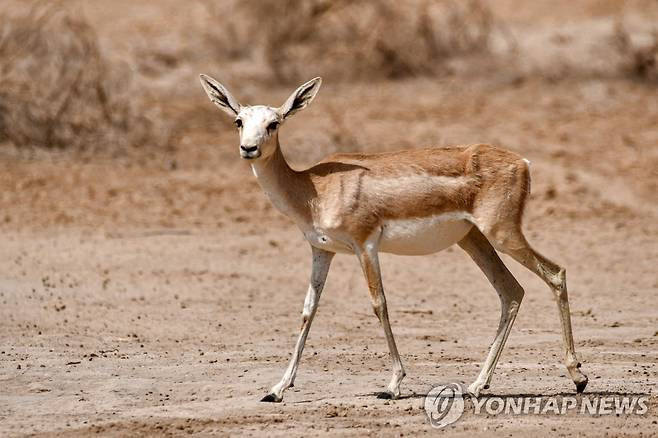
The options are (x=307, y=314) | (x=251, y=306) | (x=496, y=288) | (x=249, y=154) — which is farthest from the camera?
(x=251, y=306)

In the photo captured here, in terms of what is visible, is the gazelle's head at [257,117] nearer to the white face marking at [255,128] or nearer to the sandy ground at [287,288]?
the white face marking at [255,128]

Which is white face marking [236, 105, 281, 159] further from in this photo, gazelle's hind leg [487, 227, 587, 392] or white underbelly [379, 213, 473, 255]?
A: gazelle's hind leg [487, 227, 587, 392]

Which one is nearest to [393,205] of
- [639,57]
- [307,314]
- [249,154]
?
[307,314]

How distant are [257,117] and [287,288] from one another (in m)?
4.23

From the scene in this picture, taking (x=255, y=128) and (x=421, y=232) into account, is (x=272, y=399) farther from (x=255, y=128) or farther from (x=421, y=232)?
(x=255, y=128)

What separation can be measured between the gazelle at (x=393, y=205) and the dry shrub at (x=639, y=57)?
13.4 metres

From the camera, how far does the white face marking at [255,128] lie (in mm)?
8586

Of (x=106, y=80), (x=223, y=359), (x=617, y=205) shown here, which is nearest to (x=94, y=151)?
(x=106, y=80)

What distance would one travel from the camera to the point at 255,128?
8.66 m

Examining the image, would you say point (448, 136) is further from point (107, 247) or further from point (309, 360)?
point (309, 360)

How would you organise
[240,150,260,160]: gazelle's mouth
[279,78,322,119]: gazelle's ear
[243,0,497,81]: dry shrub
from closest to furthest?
[240,150,260,160]: gazelle's mouth → [279,78,322,119]: gazelle's ear → [243,0,497,81]: dry shrub

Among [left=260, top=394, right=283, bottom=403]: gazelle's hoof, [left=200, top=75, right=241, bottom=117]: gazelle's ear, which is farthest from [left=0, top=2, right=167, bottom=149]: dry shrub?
[left=260, top=394, right=283, bottom=403]: gazelle's hoof

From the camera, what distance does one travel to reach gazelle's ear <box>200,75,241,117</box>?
29.8 ft

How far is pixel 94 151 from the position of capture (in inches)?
692
